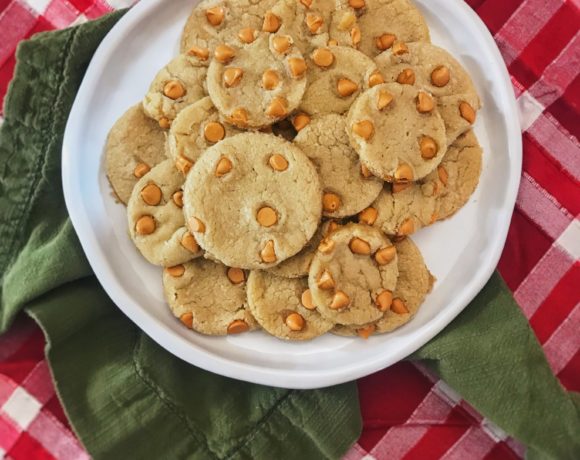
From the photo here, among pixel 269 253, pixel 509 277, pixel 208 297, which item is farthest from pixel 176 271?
pixel 509 277

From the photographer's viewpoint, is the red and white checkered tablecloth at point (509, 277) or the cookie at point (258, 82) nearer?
the cookie at point (258, 82)

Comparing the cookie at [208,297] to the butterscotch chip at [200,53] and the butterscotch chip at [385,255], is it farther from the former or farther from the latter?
the butterscotch chip at [200,53]

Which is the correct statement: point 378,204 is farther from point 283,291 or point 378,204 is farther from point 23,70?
point 23,70

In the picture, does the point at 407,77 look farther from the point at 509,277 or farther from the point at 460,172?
the point at 509,277

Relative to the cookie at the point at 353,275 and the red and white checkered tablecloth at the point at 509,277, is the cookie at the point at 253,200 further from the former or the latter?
the red and white checkered tablecloth at the point at 509,277

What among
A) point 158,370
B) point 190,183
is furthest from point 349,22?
point 158,370

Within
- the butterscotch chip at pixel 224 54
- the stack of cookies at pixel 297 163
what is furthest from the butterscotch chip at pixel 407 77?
the butterscotch chip at pixel 224 54

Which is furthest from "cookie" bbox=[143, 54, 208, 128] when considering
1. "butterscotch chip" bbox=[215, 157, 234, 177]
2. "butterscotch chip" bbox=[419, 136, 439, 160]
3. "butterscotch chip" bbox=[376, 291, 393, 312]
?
"butterscotch chip" bbox=[376, 291, 393, 312]

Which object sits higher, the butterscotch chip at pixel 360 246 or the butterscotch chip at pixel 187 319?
the butterscotch chip at pixel 360 246

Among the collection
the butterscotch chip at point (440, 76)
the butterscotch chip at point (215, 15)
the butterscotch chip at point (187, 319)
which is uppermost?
the butterscotch chip at point (440, 76)
